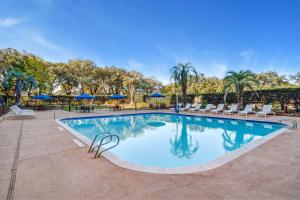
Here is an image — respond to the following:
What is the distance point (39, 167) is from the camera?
3881 mm

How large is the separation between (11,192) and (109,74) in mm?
32300

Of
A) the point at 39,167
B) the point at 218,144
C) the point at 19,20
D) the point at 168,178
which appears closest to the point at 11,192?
the point at 39,167

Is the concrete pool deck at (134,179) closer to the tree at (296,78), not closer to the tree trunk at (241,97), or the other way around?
the tree trunk at (241,97)

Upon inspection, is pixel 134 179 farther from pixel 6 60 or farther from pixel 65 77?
pixel 65 77

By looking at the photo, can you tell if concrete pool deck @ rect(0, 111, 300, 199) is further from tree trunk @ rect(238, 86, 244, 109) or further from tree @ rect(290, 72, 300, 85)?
tree @ rect(290, 72, 300, 85)

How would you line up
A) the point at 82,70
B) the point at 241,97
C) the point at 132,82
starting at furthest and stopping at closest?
the point at 82,70 < the point at 132,82 < the point at 241,97

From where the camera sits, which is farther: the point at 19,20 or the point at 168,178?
the point at 19,20

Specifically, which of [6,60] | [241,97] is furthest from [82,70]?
[241,97]

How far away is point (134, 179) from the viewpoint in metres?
3.31

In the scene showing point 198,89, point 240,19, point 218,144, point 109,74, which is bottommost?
point 218,144

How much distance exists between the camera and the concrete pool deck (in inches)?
109

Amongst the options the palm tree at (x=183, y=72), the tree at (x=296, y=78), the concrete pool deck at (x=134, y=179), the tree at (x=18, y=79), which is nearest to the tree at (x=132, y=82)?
the palm tree at (x=183, y=72)

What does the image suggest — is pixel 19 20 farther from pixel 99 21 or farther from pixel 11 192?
pixel 11 192

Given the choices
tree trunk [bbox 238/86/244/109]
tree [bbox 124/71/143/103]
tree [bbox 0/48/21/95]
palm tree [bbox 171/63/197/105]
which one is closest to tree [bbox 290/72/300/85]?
tree trunk [bbox 238/86/244/109]
